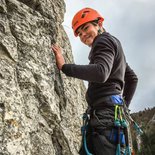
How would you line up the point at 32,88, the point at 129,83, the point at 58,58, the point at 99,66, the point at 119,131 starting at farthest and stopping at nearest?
1. the point at 129,83
2. the point at 58,58
3. the point at 32,88
4. the point at 99,66
5. the point at 119,131

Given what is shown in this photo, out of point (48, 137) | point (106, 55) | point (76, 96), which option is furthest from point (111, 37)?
point (76, 96)

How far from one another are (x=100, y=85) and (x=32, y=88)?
1337 mm

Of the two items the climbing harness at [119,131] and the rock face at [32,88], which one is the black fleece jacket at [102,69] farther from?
the rock face at [32,88]

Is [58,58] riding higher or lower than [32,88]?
higher

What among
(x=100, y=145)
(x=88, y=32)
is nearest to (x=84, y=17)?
(x=88, y=32)

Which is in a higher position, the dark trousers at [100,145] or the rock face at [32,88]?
the rock face at [32,88]

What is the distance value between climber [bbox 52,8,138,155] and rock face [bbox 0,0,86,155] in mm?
578

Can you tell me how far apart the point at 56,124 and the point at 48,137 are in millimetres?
488

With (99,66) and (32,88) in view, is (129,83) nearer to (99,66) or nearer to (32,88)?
(99,66)

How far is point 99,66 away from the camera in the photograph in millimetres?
5438

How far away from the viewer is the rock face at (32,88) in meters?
4.84

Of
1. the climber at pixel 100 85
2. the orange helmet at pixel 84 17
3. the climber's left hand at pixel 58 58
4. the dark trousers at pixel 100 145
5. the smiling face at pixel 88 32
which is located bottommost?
the dark trousers at pixel 100 145

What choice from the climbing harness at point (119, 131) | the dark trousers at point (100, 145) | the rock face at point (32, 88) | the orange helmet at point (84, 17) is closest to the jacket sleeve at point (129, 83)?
the rock face at point (32, 88)

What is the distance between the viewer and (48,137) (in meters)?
5.97
